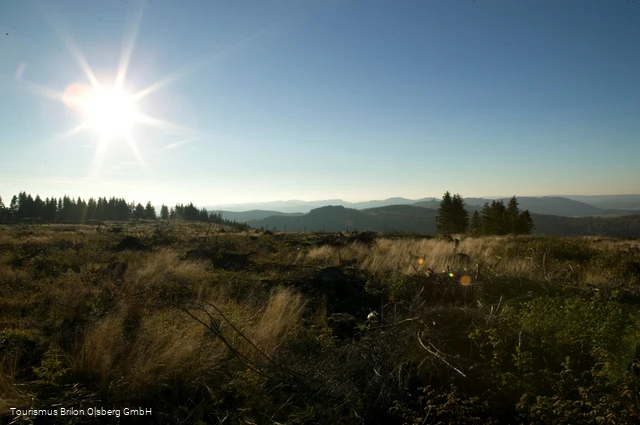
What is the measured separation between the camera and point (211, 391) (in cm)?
322

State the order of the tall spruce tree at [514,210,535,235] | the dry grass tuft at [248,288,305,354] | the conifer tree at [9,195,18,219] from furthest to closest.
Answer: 1. the conifer tree at [9,195,18,219]
2. the tall spruce tree at [514,210,535,235]
3. the dry grass tuft at [248,288,305,354]

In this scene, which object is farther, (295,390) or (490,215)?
(490,215)

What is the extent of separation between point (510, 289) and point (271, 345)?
15.0ft

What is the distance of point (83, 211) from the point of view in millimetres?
87438

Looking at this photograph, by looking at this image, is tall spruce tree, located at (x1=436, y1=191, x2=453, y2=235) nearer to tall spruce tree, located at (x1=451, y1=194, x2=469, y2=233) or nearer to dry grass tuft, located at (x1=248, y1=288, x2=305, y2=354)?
tall spruce tree, located at (x1=451, y1=194, x2=469, y2=233)

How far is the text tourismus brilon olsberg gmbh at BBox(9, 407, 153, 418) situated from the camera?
2871mm

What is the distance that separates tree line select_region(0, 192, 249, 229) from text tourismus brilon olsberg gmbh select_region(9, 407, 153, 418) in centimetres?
6274

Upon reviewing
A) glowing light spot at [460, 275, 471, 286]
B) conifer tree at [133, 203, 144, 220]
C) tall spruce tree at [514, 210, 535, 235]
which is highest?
conifer tree at [133, 203, 144, 220]

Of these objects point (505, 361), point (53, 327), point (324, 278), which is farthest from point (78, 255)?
point (505, 361)

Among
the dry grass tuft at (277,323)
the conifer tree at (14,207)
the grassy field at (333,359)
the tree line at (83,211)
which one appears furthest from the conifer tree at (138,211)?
the dry grass tuft at (277,323)

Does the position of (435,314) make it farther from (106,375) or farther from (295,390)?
(106,375)

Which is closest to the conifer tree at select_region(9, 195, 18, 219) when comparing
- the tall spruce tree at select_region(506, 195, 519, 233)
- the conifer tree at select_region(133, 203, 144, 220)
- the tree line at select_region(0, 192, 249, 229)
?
the tree line at select_region(0, 192, 249, 229)

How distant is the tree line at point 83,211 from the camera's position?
238 ft

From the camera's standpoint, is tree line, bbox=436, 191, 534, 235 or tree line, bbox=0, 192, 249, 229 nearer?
tree line, bbox=436, 191, 534, 235
